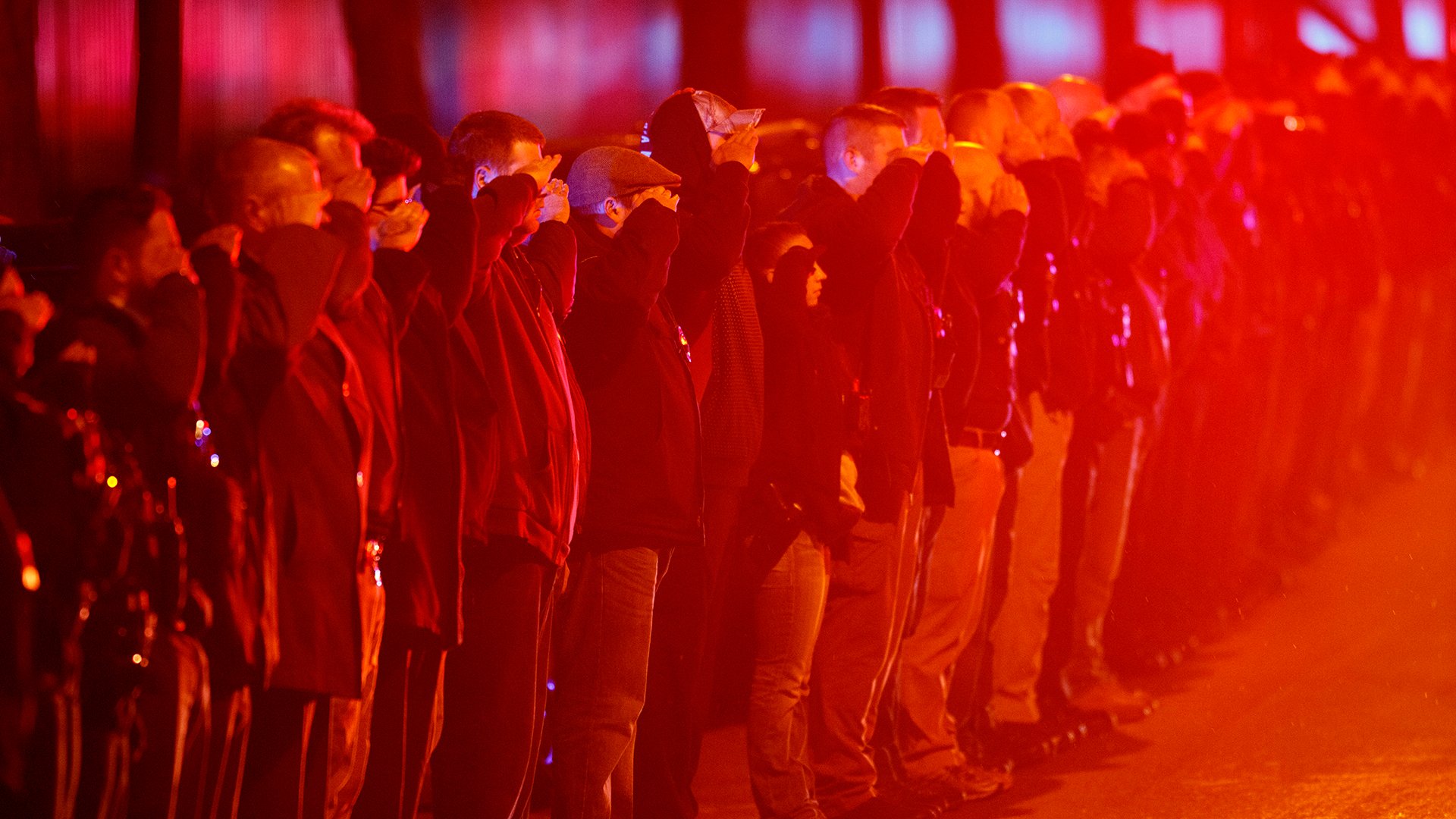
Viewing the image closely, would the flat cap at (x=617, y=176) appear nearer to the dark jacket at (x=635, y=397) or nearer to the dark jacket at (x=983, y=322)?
the dark jacket at (x=635, y=397)

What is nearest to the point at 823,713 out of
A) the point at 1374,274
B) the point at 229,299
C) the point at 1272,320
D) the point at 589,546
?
the point at 589,546

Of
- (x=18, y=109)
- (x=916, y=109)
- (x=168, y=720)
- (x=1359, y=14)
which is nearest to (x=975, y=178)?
(x=916, y=109)

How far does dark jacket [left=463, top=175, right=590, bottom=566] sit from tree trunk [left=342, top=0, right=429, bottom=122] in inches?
201

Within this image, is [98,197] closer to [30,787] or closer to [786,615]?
[30,787]

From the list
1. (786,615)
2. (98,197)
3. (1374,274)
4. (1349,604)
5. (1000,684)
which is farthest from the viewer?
(1374,274)

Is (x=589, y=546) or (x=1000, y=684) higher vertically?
(x=589, y=546)

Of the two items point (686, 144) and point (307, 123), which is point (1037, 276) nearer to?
point (686, 144)

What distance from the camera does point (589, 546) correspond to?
5.84 metres

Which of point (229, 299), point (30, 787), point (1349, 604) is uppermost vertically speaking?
point (229, 299)

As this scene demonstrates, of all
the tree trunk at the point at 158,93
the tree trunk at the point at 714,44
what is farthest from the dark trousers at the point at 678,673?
the tree trunk at the point at 714,44

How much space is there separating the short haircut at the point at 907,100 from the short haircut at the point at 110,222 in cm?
Result: 350

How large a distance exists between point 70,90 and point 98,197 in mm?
5789

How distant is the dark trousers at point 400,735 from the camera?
5285 millimetres

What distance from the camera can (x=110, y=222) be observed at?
441 cm
